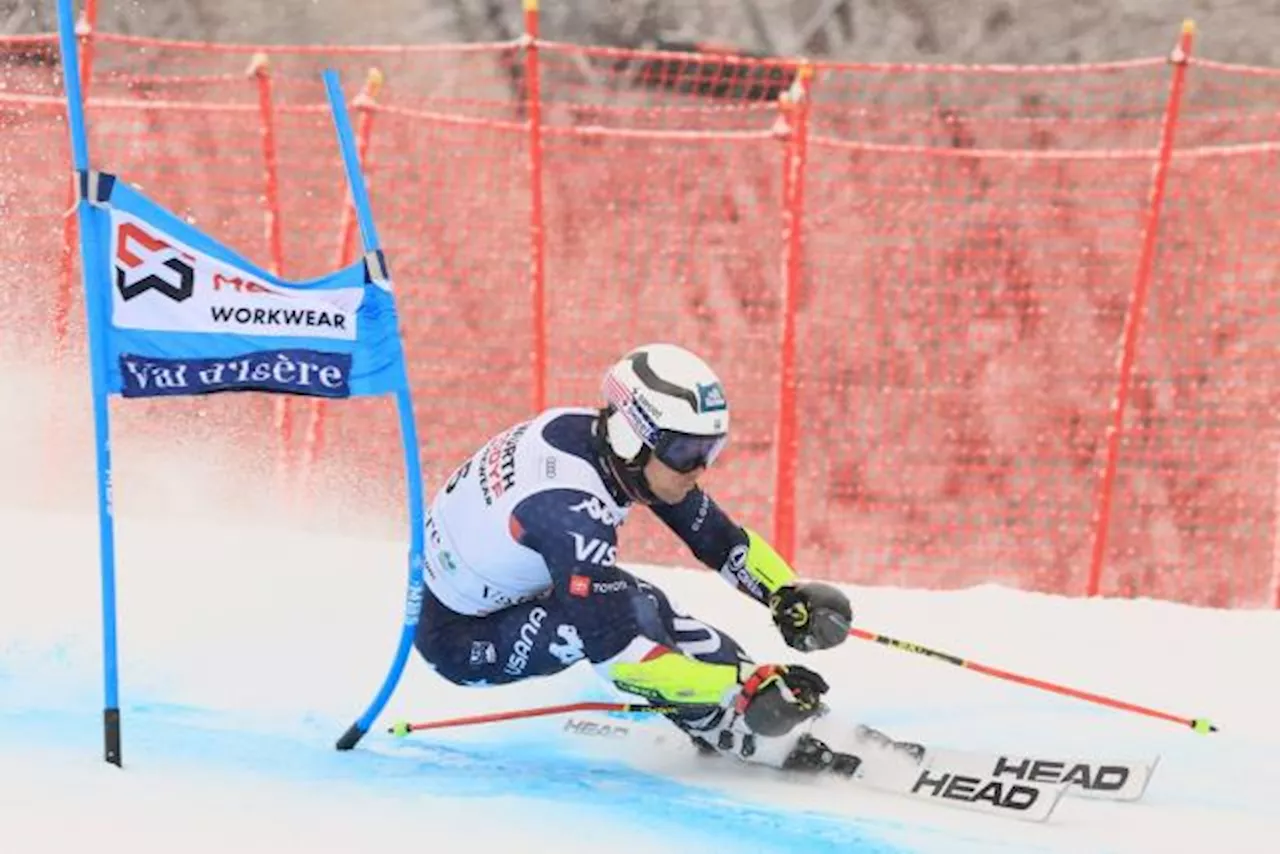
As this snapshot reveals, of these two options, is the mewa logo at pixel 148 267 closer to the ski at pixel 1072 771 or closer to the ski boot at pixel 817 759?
the ski boot at pixel 817 759

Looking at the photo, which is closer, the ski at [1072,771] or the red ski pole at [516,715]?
the ski at [1072,771]

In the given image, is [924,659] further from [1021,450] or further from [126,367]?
[1021,450]

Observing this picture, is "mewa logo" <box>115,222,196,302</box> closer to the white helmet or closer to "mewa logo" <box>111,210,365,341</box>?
"mewa logo" <box>111,210,365,341</box>

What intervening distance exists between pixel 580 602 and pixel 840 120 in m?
14.9

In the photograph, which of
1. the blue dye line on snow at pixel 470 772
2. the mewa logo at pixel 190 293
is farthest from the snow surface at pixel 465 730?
the mewa logo at pixel 190 293

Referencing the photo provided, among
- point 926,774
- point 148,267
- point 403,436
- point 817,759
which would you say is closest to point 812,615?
point 817,759

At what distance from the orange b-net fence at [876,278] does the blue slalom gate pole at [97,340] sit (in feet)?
33.1

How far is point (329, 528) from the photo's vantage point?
30.1ft

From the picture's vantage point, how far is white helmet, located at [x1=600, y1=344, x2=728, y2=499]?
16.7 ft

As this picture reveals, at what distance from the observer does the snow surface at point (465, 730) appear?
14.6 ft

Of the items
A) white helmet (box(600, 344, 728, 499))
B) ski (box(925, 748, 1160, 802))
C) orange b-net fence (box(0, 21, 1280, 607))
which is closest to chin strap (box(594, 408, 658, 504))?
white helmet (box(600, 344, 728, 499))

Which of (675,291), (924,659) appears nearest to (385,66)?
(675,291)

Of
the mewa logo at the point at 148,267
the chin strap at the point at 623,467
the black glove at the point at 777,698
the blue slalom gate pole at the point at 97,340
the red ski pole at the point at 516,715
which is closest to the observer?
the blue slalom gate pole at the point at 97,340

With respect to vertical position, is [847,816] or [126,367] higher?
[126,367]
